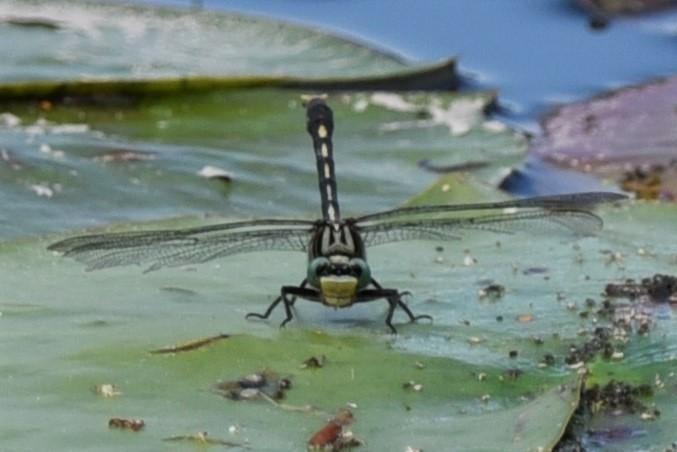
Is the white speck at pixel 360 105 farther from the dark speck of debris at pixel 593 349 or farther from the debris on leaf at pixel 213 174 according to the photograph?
the dark speck of debris at pixel 593 349

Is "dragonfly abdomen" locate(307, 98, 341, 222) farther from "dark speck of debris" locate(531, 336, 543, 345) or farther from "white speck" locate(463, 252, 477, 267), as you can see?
"dark speck of debris" locate(531, 336, 543, 345)

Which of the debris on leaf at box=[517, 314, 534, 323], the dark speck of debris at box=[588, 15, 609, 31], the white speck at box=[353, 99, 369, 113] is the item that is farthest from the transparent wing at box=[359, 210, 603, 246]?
the dark speck of debris at box=[588, 15, 609, 31]

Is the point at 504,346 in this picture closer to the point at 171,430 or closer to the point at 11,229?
the point at 171,430

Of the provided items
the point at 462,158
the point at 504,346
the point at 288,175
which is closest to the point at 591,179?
the point at 462,158

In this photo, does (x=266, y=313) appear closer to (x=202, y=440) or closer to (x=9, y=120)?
(x=202, y=440)

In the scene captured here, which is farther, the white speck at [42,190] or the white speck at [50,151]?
the white speck at [50,151]

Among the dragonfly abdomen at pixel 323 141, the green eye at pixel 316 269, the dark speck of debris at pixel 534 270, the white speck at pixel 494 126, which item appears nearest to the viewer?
the green eye at pixel 316 269

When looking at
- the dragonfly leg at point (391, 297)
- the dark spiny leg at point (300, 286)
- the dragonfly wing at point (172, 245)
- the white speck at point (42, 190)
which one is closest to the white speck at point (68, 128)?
the white speck at point (42, 190)
